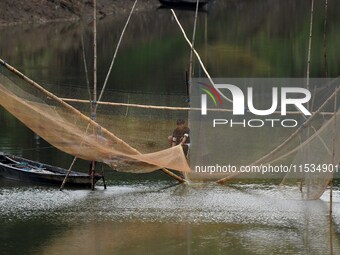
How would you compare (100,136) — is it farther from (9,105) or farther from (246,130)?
(246,130)

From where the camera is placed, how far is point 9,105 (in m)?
14.3

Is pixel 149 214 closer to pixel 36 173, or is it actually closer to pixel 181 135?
pixel 181 135

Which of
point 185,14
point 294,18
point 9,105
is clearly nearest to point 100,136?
point 9,105

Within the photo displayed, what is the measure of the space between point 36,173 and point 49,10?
37908 mm

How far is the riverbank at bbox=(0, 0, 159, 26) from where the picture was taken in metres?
48.7

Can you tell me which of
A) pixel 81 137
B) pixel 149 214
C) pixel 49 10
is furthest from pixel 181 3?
pixel 149 214

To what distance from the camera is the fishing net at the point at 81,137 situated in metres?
14.2

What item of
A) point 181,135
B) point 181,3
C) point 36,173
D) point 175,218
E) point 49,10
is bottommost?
point 175,218

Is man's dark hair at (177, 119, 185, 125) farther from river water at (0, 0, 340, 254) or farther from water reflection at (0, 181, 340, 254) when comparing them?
water reflection at (0, 181, 340, 254)

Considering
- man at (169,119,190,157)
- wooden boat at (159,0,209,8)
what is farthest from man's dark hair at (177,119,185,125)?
wooden boat at (159,0,209,8)

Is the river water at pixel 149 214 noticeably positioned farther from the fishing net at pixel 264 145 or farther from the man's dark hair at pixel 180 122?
the man's dark hair at pixel 180 122

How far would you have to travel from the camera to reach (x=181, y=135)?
49.2 feet

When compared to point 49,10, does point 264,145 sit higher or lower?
lower

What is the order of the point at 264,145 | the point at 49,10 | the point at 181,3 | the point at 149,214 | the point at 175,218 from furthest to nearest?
the point at 181,3, the point at 49,10, the point at 264,145, the point at 149,214, the point at 175,218
